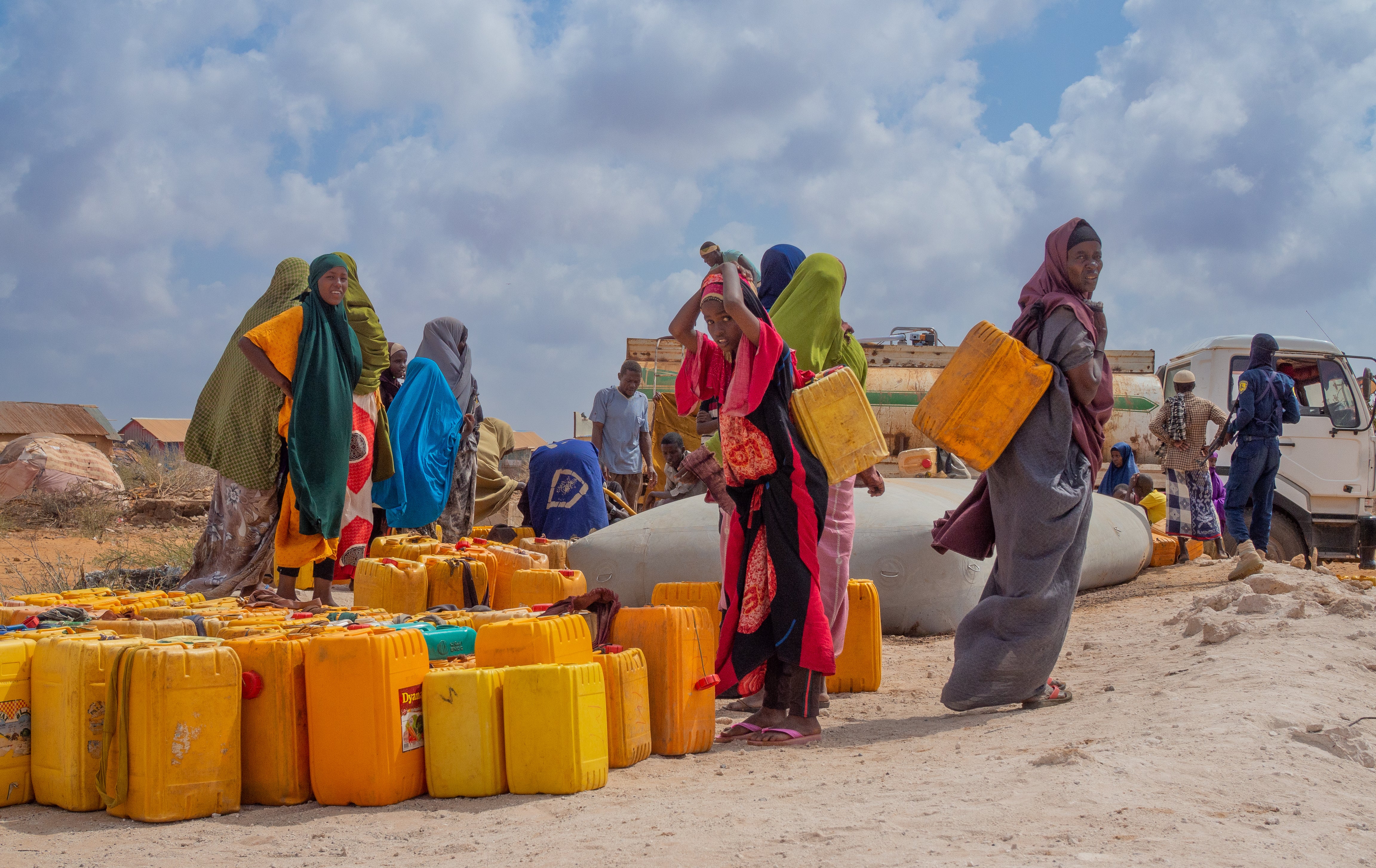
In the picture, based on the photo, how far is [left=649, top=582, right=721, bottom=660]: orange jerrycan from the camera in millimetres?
4441

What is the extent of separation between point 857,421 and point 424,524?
4530mm

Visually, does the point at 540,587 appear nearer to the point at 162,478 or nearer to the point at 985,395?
the point at 985,395

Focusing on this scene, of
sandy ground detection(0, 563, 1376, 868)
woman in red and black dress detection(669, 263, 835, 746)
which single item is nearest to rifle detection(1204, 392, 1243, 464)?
sandy ground detection(0, 563, 1376, 868)

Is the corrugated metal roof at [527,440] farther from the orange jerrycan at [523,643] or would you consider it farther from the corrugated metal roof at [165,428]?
the orange jerrycan at [523,643]

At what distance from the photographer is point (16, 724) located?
2889 millimetres

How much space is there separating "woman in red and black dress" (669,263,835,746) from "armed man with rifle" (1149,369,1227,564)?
6299 mm

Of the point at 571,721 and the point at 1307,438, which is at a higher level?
the point at 1307,438

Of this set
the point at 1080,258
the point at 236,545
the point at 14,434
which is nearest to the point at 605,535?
the point at 236,545

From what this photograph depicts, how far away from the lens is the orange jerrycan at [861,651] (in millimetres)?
4641

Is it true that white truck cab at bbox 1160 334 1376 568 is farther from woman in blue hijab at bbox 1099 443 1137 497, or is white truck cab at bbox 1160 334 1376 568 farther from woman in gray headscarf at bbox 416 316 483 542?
woman in gray headscarf at bbox 416 316 483 542

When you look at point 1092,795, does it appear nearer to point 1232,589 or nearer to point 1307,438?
point 1232,589

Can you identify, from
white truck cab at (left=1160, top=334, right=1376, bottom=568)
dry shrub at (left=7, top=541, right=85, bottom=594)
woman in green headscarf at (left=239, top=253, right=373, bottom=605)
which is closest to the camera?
woman in green headscarf at (left=239, top=253, right=373, bottom=605)

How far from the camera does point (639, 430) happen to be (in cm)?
1092

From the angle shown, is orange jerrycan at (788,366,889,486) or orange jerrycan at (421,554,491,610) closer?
orange jerrycan at (788,366,889,486)
